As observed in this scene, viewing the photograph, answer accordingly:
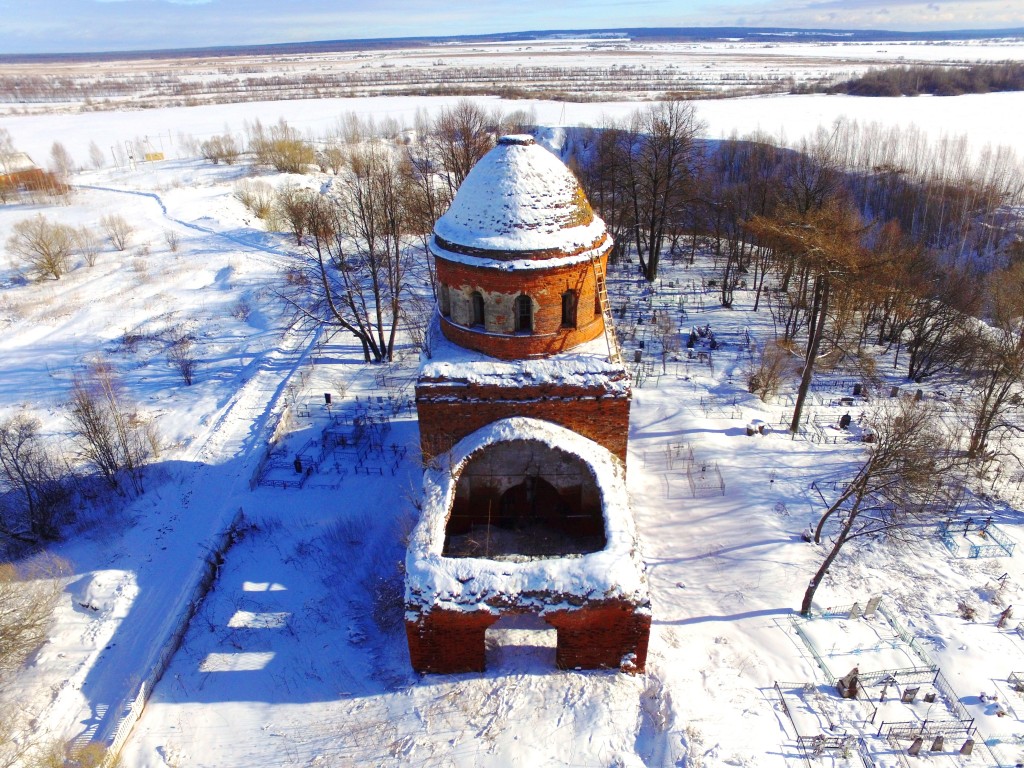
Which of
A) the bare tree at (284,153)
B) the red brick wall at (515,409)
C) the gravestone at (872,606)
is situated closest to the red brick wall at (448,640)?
the red brick wall at (515,409)

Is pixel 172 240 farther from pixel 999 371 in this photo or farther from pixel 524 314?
pixel 999 371

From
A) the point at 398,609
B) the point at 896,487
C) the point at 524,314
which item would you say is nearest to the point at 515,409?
the point at 524,314

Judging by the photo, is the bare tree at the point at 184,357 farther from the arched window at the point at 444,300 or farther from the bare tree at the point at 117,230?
the bare tree at the point at 117,230

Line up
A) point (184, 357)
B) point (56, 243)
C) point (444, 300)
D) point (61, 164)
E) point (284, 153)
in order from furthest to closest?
point (61, 164) → point (284, 153) → point (56, 243) → point (184, 357) → point (444, 300)

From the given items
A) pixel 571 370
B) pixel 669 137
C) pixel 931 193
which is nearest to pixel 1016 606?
pixel 571 370

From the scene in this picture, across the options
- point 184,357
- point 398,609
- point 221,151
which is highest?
point 221,151

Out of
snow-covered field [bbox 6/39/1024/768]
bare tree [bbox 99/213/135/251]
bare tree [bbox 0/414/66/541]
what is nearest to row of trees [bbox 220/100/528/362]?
snow-covered field [bbox 6/39/1024/768]

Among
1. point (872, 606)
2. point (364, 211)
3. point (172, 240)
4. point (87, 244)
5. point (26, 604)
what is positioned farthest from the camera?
point (172, 240)

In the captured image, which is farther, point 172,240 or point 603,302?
point 172,240
